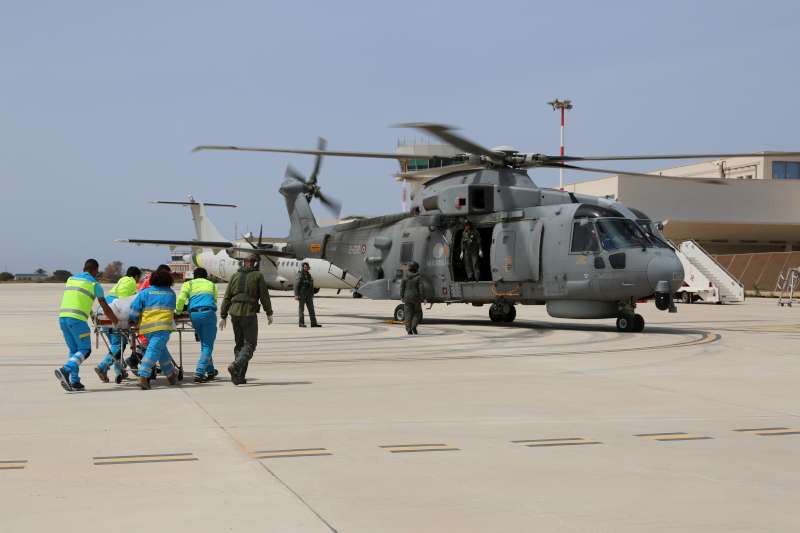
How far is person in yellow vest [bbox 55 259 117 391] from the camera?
10.8 m

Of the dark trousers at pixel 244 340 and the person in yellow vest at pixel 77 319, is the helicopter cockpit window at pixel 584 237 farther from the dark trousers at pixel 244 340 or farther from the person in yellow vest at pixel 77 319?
the person in yellow vest at pixel 77 319

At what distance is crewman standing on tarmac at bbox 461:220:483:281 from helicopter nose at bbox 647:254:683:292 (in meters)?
5.02

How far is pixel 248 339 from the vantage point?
1180 cm

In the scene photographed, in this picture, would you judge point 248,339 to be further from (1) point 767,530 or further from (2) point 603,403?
Result: (1) point 767,530

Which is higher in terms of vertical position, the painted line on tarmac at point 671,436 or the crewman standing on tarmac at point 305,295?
the crewman standing on tarmac at point 305,295

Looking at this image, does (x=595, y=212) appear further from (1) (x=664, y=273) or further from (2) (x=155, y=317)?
(2) (x=155, y=317)

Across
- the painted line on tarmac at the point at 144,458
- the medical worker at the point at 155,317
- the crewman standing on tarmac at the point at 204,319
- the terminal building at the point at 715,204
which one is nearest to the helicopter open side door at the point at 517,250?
the crewman standing on tarmac at the point at 204,319

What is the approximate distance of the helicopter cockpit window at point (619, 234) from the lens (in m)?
19.9

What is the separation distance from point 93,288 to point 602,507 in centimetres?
775

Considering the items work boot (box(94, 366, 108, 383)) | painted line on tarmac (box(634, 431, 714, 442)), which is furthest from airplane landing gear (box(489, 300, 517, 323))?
painted line on tarmac (box(634, 431, 714, 442))

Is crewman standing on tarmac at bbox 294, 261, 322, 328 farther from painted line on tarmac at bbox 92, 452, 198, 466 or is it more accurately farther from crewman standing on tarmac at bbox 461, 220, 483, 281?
painted line on tarmac at bbox 92, 452, 198, 466

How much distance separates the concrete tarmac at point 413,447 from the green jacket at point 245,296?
964 mm

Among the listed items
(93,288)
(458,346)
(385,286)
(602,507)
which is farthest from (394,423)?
(385,286)

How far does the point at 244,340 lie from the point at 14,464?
5.33m
